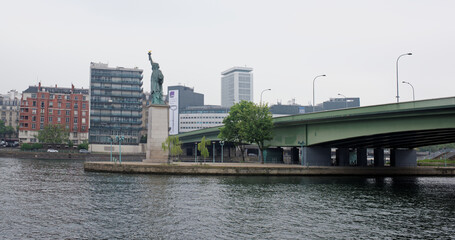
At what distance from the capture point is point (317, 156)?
253 ft

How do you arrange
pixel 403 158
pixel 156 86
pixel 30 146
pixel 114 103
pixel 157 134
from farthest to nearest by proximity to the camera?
1. pixel 114 103
2. pixel 30 146
3. pixel 403 158
4. pixel 156 86
5. pixel 157 134

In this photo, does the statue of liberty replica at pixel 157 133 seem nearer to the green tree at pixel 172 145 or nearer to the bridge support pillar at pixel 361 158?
the green tree at pixel 172 145

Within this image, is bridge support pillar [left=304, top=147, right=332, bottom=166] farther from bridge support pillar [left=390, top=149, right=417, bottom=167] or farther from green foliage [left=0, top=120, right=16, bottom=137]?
green foliage [left=0, top=120, right=16, bottom=137]

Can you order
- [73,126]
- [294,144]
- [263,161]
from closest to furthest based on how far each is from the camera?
[294,144], [263,161], [73,126]

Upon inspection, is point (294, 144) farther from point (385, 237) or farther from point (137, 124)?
point (137, 124)

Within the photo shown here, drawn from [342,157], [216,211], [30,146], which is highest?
[30,146]

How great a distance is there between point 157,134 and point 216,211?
43.4 metres

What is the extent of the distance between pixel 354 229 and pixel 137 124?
157636 mm

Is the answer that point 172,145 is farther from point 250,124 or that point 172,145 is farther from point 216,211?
point 216,211

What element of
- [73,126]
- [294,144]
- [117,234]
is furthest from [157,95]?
[73,126]

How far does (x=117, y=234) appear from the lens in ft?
86.1

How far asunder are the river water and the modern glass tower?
121 metres

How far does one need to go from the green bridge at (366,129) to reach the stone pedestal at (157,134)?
2075 centimetres

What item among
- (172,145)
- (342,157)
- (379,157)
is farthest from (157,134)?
(379,157)
